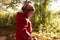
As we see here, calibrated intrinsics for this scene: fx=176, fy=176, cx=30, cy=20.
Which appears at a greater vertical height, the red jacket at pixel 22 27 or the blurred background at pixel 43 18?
the red jacket at pixel 22 27

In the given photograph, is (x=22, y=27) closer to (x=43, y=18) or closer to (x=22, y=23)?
(x=22, y=23)

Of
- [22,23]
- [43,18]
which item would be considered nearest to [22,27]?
[22,23]

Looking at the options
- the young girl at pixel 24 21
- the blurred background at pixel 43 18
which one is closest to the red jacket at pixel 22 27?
the young girl at pixel 24 21

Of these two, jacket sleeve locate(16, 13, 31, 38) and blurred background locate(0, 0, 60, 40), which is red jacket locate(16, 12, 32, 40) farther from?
blurred background locate(0, 0, 60, 40)

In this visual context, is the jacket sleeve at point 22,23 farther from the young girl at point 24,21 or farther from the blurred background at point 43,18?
the blurred background at point 43,18

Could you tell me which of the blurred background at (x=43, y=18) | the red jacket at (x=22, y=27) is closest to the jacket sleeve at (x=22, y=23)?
the red jacket at (x=22, y=27)

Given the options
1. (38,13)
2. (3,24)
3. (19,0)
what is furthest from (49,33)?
(3,24)

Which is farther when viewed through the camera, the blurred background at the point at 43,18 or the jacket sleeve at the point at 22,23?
the blurred background at the point at 43,18

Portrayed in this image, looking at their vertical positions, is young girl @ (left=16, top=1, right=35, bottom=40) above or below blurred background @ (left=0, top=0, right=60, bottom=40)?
above

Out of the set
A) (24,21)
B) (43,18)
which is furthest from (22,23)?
(43,18)

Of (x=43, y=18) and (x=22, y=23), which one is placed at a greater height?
→ (x=22, y=23)

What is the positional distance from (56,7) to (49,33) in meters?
0.75

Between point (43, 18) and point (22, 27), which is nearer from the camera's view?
point (22, 27)

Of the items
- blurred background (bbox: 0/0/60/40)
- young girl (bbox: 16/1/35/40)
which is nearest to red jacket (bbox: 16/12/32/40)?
young girl (bbox: 16/1/35/40)
